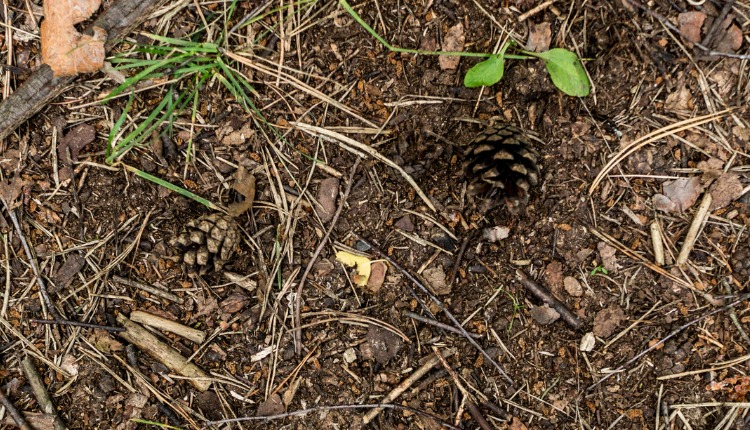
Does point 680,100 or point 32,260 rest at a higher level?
point 680,100

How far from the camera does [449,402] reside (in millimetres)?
2336

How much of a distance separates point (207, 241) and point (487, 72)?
4.97 feet

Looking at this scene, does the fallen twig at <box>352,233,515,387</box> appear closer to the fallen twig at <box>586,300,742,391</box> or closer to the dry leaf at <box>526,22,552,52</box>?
the fallen twig at <box>586,300,742,391</box>

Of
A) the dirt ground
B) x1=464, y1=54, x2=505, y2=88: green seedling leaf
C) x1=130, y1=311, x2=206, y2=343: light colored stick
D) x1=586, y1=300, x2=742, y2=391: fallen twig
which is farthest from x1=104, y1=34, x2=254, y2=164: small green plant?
x1=586, y1=300, x2=742, y2=391: fallen twig

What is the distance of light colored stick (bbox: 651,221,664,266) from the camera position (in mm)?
2262

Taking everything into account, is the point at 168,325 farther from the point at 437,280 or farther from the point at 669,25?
the point at 669,25

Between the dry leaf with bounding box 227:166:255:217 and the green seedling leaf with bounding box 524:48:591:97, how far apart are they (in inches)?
58.3

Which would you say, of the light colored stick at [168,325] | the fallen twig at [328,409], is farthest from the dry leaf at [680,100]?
the light colored stick at [168,325]

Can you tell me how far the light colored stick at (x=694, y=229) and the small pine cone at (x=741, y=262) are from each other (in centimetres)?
20

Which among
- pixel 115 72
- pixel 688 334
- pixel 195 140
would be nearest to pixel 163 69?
pixel 115 72

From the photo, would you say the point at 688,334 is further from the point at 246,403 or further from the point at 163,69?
the point at 163,69

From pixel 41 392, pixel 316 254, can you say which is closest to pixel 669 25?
pixel 316 254

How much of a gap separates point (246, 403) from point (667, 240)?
7.18 ft

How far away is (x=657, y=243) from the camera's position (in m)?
2.26
